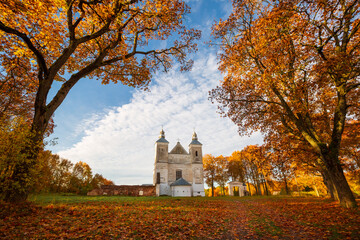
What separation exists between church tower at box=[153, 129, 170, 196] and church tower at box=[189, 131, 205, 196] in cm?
623

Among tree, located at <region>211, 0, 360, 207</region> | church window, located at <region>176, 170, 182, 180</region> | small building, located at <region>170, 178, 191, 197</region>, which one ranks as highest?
tree, located at <region>211, 0, 360, 207</region>

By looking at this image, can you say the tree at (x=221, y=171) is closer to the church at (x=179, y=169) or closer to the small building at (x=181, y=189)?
the church at (x=179, y=169)

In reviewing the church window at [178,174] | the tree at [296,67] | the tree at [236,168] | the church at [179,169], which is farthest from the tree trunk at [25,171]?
the tree at [236,168]

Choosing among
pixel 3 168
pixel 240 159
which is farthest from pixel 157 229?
pixel 240 159

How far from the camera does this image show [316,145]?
10164mm

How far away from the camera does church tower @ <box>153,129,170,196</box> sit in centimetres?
3866

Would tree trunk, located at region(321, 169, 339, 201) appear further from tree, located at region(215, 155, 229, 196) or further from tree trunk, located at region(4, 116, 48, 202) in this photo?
tree, located at region(215, 155, 229, 196)

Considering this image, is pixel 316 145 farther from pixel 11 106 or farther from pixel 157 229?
pixel 11 106

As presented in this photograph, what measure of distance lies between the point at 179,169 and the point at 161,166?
4715 millimetres

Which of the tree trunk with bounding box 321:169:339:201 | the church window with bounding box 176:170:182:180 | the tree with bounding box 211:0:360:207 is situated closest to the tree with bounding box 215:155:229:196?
the church window with bounding box 176:170:182:180

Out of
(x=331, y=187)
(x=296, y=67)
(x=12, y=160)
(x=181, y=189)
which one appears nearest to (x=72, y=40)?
(x=12, y=160)

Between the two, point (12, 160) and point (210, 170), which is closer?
point (12, 160)

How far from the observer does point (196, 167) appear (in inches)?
1649

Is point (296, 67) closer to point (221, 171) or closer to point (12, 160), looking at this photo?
point (12, 160)
